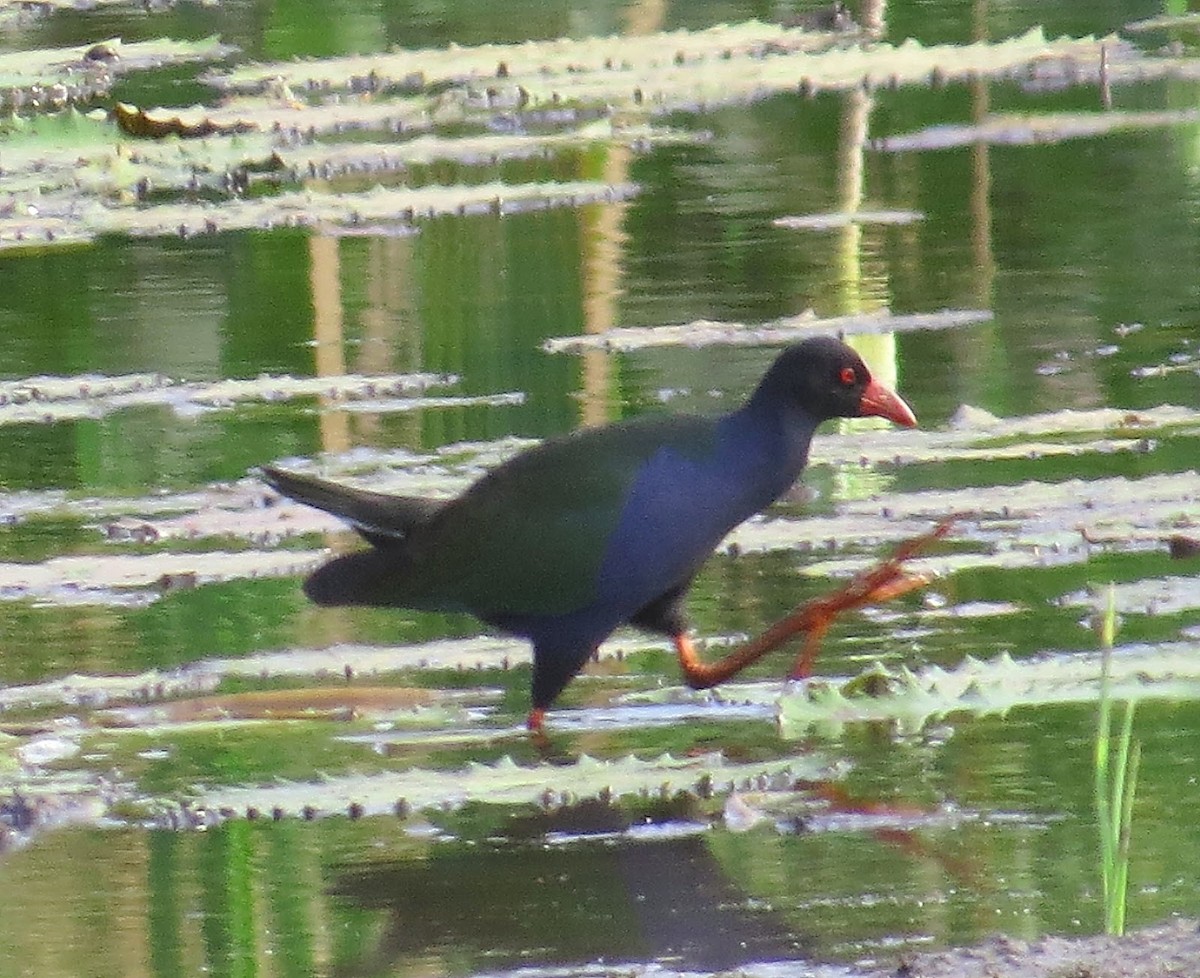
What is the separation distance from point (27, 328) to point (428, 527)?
10.7 ft

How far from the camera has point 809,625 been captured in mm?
4352

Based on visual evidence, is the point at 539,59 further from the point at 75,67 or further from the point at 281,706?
the point at 281,706

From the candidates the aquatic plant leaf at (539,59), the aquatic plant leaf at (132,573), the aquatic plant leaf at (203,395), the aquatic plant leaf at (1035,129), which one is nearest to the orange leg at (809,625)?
the aquatic plant leaf at (132,573)

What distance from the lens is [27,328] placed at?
7609 mm

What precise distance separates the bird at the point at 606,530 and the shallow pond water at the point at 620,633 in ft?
0.33

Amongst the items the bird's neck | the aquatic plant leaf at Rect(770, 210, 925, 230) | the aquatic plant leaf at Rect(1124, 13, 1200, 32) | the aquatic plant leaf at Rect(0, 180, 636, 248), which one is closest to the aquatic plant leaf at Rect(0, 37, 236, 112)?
the aquatic plant leaf at Rect(0, 180, 636, 248)

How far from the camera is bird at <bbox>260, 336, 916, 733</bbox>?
4.37m

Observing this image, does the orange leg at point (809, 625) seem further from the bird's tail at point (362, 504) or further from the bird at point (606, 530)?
the bird's tail at point (362, 504)

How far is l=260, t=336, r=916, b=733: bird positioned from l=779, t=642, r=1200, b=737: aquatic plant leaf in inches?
A: 13.3

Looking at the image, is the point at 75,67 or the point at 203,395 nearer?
the point at 203,395

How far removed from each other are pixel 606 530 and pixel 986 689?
721 mm

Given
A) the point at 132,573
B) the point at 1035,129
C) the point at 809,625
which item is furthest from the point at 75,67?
the point at 809,625

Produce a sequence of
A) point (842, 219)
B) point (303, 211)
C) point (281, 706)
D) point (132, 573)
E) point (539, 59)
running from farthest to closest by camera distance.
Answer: point (539, 59)
point (303, 211)
point (842, 219)
point (132, 573)
point (281, 706)

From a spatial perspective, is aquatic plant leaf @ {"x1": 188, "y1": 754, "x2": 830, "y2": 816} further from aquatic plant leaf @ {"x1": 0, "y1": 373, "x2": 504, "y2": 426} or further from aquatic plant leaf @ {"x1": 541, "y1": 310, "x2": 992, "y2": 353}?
aquatic plant leaf @ {"x1": 541, "y1": 310, "x2": 992, "y2": 353}
